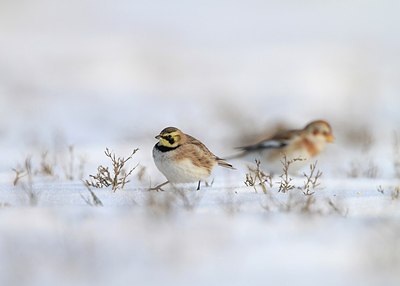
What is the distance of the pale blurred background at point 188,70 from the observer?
13930 mm

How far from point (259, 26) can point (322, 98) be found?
34.1 ft

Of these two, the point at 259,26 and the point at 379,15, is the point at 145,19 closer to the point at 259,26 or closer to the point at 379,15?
the point at 259,26

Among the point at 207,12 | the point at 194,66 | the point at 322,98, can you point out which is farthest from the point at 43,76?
the point at 207,12

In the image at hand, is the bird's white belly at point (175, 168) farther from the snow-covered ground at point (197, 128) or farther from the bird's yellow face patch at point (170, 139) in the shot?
the snow-covered ground at point (197, 128)

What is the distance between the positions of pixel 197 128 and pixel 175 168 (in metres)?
6.45

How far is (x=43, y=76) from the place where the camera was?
18.0 meters

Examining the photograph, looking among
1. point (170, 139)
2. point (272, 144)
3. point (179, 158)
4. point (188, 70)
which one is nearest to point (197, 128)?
point (272, 144)

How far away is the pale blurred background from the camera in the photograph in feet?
45.7

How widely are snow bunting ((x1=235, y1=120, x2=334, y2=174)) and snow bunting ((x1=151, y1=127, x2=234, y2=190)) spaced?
2508 millimetres

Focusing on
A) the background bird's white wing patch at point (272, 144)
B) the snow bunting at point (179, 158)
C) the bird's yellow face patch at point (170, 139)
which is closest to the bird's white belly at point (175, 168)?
the snow bunting at point (179, 158)

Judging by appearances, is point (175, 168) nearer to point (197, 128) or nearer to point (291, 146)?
point (291, 146)

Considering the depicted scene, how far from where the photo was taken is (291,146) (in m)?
9.73

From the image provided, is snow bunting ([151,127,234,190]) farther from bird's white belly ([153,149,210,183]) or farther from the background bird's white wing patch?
the background bird's white wing patch

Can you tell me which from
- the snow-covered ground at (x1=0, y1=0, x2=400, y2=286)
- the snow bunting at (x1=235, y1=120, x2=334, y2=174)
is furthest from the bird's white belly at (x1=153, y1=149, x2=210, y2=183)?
the snow bunting at (x1=235, y1=120, x2=334, y2=174)
